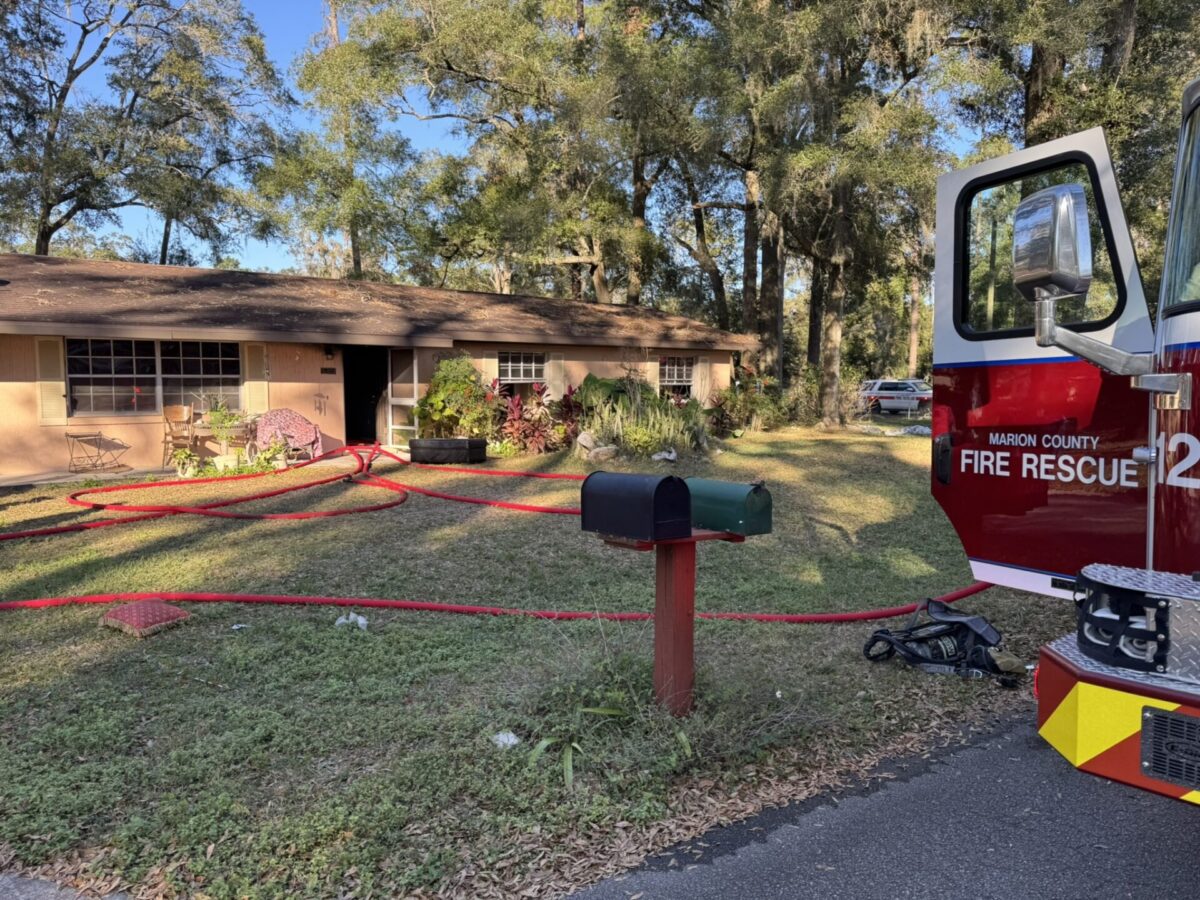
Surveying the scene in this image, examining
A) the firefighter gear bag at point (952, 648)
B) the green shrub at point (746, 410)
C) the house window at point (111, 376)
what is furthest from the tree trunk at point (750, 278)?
the firefighter gear bag at point (952, 648)

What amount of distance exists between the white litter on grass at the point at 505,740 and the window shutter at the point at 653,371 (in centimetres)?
1454

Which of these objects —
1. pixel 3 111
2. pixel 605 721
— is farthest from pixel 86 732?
pixel 3 111

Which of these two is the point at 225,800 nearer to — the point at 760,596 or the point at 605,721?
the point at 605,721

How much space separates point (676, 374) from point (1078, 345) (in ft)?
54.4

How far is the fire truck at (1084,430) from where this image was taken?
208 centimetres

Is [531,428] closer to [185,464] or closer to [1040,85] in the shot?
[185,464]

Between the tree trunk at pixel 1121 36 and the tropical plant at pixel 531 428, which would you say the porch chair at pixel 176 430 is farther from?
the tree trunk at pixel 1121 36

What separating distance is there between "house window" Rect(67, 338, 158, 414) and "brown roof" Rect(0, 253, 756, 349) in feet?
2.02

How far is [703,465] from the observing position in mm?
12430

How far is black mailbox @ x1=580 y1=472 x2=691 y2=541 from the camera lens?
3254 mm

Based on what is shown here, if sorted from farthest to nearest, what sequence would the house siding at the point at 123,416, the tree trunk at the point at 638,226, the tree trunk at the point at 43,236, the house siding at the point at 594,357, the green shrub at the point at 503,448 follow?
the tree trunk at the point at 638,226 < the tree trunk at the point at 43,236 < the house siding at the point at 594,357 < the green shrub at the point at 503,448 < the house siding at the point at 123,416

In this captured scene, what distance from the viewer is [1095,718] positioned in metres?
2.09

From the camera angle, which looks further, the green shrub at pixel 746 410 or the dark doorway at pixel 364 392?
the green shrub at pixel 746 410

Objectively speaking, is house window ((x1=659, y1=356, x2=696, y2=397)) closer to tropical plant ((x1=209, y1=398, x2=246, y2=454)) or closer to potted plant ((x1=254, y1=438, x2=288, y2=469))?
potted plant ((x1=254, y1=438, x2=288, y2=469))
